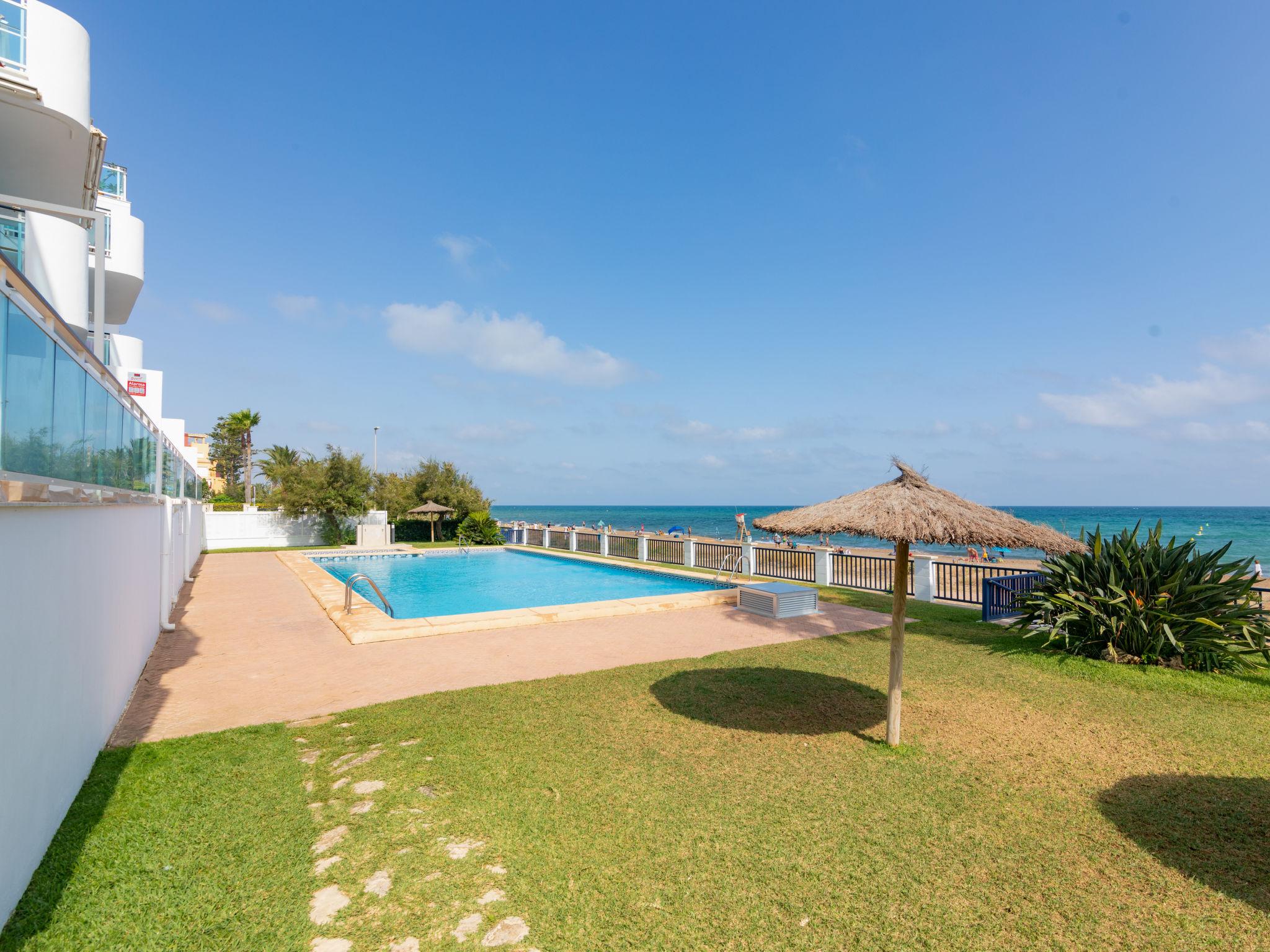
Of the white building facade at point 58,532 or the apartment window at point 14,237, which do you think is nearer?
the white building facade at point 58,532

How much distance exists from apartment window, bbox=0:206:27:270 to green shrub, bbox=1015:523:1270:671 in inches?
741

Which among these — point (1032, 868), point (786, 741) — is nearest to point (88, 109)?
point (786, 741)

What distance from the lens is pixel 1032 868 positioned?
3.47m

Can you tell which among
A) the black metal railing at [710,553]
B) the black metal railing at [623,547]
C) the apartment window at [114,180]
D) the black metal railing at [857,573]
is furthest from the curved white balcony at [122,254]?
the black metal railing at [857,573]

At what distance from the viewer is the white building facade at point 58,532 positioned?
291 centimetres

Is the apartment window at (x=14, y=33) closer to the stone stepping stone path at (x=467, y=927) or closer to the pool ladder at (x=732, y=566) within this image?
the stone stepping stone path at (x=467, y=927)

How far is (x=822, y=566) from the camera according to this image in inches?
599

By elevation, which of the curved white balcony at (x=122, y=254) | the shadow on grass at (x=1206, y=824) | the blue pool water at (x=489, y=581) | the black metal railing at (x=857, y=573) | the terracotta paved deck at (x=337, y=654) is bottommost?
the blue pool water at (x=489, y=581)

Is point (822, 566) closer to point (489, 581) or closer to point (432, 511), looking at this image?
point (489, 581)

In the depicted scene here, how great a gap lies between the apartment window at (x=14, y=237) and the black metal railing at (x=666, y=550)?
16798mm

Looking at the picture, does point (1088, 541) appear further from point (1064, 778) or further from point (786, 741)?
point (786, 741)

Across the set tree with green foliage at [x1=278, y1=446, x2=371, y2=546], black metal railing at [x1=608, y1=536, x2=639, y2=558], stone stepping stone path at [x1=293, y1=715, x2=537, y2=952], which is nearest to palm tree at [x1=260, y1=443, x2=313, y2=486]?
tree with green foliage at [x1=278, y1=446, x2=371, y2=546]

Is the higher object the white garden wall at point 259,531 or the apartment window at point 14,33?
the apartment window at point 14,33

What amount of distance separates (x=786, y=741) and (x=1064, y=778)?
2010mm
